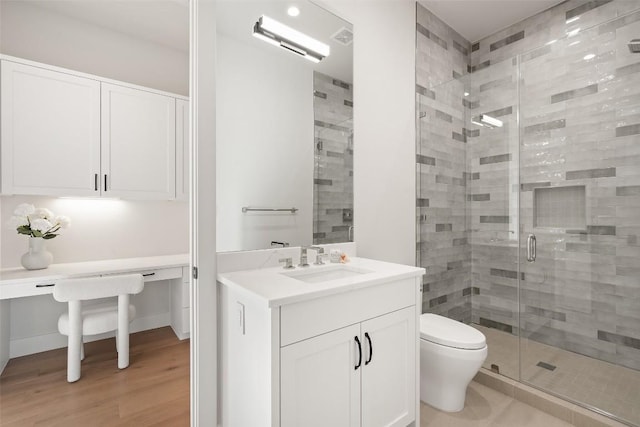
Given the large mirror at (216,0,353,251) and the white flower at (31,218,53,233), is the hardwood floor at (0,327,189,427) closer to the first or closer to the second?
the white flower at (31,218,53,233)

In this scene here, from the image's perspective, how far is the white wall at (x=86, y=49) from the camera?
239 cm

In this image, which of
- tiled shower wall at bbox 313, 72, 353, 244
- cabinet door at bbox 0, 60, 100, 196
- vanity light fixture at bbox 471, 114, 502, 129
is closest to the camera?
tiled shower wall at bbox 313, 72, 353, 244

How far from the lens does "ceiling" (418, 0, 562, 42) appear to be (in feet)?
8.16

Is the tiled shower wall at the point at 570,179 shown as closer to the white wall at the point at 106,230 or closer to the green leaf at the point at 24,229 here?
the white wall at the point at 106,230

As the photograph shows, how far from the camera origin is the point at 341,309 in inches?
49.1

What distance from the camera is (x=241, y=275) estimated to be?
1435 millimetres

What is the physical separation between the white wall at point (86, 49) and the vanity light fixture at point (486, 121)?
2.95 m

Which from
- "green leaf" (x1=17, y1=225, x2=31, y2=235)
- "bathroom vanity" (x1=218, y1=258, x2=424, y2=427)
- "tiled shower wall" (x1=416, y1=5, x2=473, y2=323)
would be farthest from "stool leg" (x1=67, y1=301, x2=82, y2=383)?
"tiled shower wall" (x1=416, y1=5, x2=473, y2=323)

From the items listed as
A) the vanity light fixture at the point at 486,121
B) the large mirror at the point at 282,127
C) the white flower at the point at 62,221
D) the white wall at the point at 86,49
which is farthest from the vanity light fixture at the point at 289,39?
the white flower at the point at 62,221

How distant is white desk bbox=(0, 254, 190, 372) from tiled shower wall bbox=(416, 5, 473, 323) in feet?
7.08

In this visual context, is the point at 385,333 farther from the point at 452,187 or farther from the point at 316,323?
the point at 452,187

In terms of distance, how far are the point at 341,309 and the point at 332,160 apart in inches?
40.1

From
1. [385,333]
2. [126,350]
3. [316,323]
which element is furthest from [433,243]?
[126,350]

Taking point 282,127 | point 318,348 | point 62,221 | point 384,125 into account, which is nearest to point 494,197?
point 384,125
